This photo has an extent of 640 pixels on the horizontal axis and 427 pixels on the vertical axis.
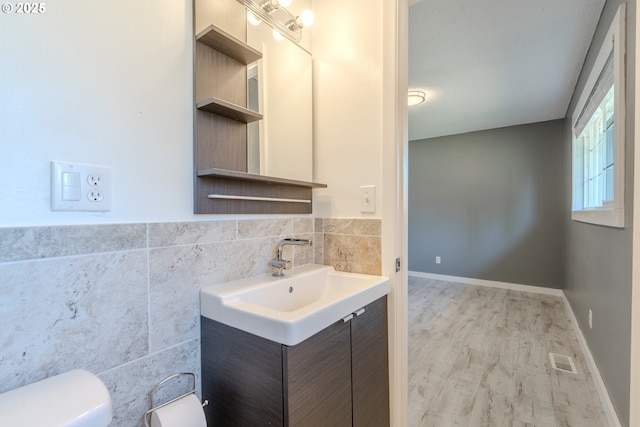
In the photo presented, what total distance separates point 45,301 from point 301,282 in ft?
2.57

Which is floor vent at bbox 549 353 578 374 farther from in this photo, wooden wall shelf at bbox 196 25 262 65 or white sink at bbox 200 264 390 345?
wooden wall shelf at bbox 196 25 262 65

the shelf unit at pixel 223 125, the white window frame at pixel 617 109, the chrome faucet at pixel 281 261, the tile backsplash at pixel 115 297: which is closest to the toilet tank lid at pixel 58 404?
the tile backsplash at pixel 115 297

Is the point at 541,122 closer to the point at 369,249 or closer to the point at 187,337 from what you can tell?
the point at 369,249

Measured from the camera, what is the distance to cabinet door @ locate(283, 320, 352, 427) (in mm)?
745

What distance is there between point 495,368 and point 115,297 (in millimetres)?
2378

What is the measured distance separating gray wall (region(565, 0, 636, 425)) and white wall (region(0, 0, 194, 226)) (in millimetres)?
1893

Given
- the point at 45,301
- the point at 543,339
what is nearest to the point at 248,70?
the point at 45,301

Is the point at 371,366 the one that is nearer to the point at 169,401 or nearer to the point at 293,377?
the point at 293,377

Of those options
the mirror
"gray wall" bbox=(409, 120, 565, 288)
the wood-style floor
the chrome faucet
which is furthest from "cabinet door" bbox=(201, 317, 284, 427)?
"gray wall" bbox=(409, 120, 565, 288)

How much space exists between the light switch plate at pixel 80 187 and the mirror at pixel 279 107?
1.65 ft

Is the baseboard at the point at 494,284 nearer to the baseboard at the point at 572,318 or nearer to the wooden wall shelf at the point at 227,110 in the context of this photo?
the baseboard at the point at 572,318

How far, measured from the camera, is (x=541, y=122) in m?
3.80

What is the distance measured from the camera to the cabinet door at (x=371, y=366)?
1.00 metres

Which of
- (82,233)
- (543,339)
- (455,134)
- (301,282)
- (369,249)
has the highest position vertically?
(455,134)
